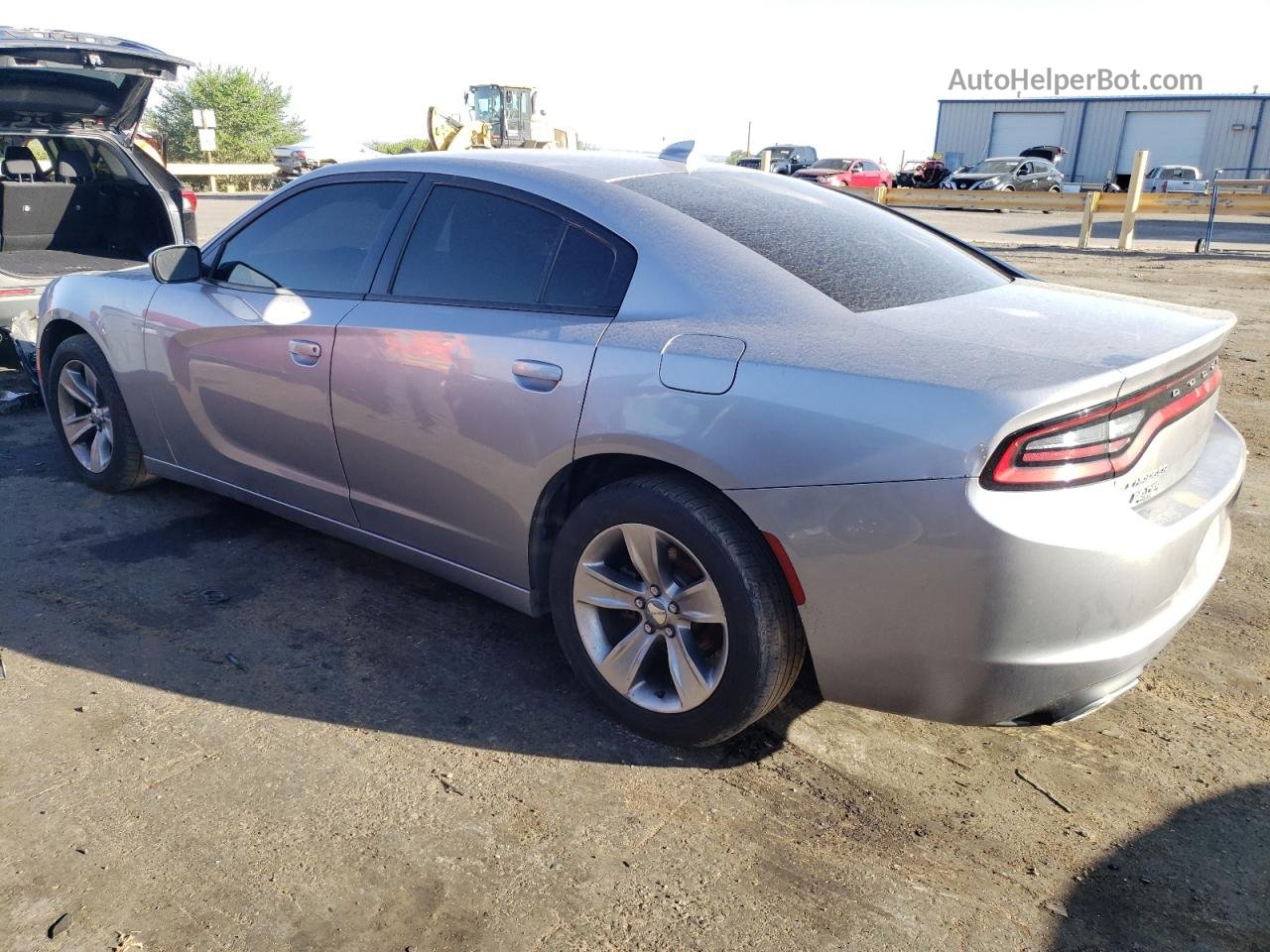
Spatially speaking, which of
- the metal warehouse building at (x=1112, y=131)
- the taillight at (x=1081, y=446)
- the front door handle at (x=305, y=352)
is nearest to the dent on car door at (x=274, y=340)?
the front door handle at (x=305, y=352)

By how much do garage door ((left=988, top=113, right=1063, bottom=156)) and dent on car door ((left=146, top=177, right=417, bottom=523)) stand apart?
4996 centimetres

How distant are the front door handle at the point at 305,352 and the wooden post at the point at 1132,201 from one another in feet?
56.8

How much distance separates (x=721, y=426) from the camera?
7.95 feet

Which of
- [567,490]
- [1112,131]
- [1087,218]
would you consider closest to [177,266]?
[567,490]

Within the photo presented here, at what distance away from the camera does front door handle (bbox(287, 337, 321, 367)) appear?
11.1 ft

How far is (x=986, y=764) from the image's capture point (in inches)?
108

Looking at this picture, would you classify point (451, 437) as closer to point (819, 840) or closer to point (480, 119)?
point (819, 840)

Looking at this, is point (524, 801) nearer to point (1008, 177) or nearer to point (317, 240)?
point (317, 240)

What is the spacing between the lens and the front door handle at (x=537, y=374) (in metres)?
2.76

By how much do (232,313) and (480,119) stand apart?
30.0m

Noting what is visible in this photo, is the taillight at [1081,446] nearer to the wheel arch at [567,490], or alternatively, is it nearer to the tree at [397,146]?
the wheel arch at [567,490]

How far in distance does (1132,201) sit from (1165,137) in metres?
34.1

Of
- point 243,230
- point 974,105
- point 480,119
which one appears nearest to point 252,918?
point 243,230

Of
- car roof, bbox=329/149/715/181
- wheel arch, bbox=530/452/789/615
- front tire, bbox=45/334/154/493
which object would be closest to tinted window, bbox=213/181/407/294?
car roof, bbox=329/149/715/181
